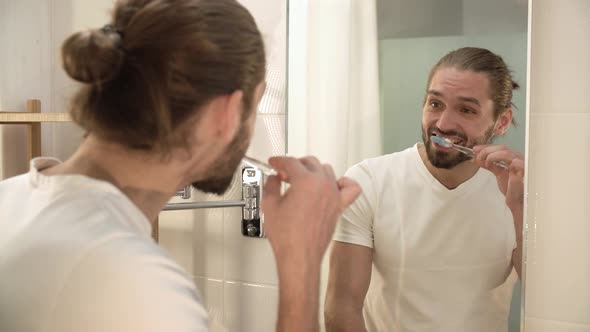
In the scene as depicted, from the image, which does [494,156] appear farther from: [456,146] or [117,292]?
[117,292]

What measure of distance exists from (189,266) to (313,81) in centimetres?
52

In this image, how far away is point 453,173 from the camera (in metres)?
1.14

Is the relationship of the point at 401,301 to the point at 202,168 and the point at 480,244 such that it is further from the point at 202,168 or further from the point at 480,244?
the point at 202,168

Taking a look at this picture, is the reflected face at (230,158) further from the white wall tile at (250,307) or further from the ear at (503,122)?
the white wall tile at (250,307)

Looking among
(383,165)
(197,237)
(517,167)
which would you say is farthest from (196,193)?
(517,167)

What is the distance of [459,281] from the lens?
3.81ft

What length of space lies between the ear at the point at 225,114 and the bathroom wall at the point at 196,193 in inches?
15.3

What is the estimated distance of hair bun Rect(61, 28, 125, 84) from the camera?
2.54ft

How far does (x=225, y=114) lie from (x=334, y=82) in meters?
0.49

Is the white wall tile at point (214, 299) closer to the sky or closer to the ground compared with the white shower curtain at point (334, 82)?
closer to the ground

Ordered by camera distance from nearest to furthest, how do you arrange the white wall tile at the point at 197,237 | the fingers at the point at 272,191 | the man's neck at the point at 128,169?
the man's neck at the point at 128,169
the fingers at the point at 272,191
the white wall tile at the point at 197,237

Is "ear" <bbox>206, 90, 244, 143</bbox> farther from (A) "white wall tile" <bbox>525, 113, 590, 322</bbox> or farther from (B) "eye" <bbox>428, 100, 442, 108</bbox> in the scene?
(A) "white wall tile" <bbox>525, 113, 590, 322</bbox>

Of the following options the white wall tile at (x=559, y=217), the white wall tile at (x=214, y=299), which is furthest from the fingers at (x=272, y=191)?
the white wall tile at (x=214, y=299)

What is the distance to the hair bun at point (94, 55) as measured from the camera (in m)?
0.78
